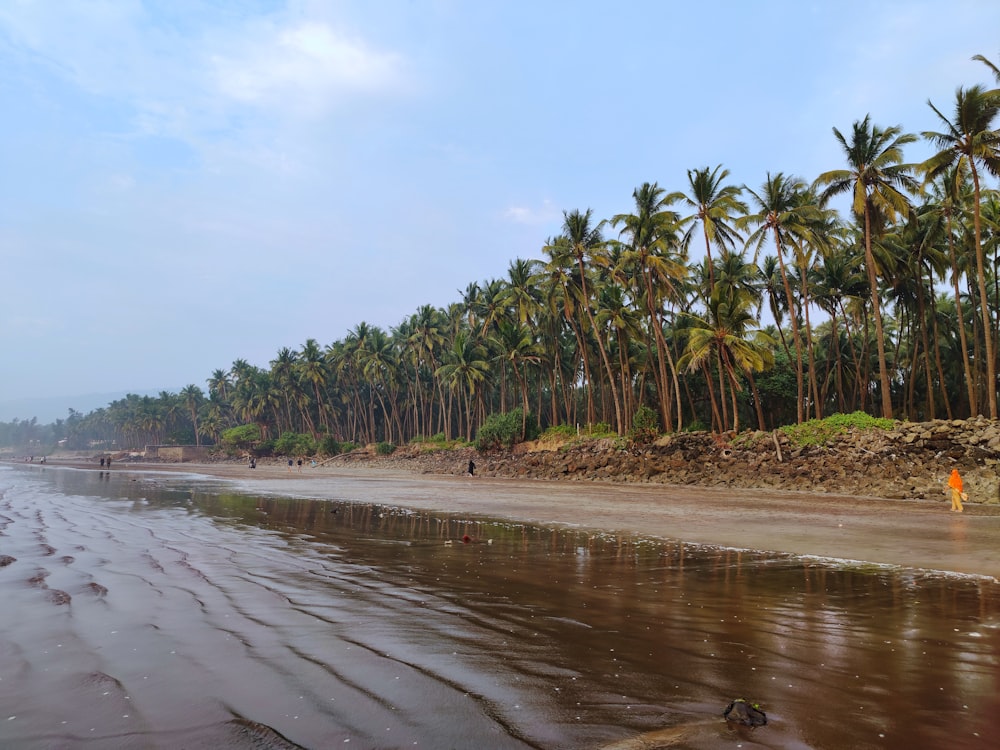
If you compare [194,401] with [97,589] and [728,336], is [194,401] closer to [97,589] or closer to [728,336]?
[728,336]

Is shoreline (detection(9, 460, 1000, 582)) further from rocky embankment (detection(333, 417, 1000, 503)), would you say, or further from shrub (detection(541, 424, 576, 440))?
shrub (detection(541, 424, 576, 440))

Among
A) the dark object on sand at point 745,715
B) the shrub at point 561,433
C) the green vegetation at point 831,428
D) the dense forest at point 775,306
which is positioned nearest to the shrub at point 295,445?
the dense forest at point 775,306

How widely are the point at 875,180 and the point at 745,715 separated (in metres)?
32.3

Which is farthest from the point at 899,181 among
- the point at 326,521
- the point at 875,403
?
the point at 326,521

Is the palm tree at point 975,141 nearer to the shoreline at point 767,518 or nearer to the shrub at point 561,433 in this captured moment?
the shoreline at point 767,518

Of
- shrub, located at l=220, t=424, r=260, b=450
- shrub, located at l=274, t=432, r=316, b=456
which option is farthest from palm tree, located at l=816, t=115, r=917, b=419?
shrub, located at l=220, t=424, r=260, b=450

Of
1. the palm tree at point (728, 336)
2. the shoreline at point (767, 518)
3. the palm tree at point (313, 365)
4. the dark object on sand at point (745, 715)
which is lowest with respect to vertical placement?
the shoreline at point (767, 518)

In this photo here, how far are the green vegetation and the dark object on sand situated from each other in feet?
91.5

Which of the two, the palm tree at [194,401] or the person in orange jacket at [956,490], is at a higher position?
the palm tree at [194,401]

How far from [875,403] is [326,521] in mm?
42645

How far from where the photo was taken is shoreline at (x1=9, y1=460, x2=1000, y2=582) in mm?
10891

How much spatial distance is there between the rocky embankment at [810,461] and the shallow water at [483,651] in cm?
1773

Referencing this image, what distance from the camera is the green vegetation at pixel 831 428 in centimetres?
2748

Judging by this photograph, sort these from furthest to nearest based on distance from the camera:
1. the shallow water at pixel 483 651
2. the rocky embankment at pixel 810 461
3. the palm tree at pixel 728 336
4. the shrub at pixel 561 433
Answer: the shrub at pixel 561 433, the palm tree at pixel 728 336, the rocky embankment at pixel 810 461, the shallow water at pixel 483 651
